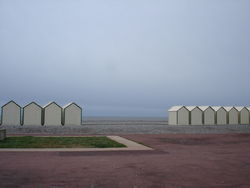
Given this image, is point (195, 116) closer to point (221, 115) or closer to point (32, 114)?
point (221, 115)

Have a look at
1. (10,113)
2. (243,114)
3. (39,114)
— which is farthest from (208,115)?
(10,113)

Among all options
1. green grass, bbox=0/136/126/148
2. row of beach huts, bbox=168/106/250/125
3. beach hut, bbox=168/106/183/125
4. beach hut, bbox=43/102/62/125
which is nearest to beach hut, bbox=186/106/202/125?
row of beach huts, bbox=168/106/250/125

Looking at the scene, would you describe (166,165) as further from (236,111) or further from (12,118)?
(236,111)

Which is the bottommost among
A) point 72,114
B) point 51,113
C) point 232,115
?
point 232,115

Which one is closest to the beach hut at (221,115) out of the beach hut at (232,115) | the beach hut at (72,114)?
the beach hut at (232,115)

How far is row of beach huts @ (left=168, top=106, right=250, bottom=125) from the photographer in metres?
56.0

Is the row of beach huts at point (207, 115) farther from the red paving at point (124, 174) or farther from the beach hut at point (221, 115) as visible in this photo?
the red paving at point (124, 174)

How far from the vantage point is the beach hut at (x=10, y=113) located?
44938mm

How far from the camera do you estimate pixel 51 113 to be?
46906 millimetres

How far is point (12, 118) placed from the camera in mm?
45094

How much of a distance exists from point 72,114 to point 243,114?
1486 inches

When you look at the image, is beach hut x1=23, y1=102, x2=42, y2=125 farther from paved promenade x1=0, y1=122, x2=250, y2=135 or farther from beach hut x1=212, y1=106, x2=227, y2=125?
beach hut x1=212, y1=106, x2=227, y2=125

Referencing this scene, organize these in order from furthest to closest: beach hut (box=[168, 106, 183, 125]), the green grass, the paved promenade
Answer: beach hut (box=[168, 106, 183, 125]), the paved promenade, the green grass

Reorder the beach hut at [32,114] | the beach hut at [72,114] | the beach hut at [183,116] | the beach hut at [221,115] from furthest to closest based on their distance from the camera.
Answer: the beach hut at [221,115]
the beach hut at [183,116]
the beach hut at [72,114]
the beach hut at [32,114]
